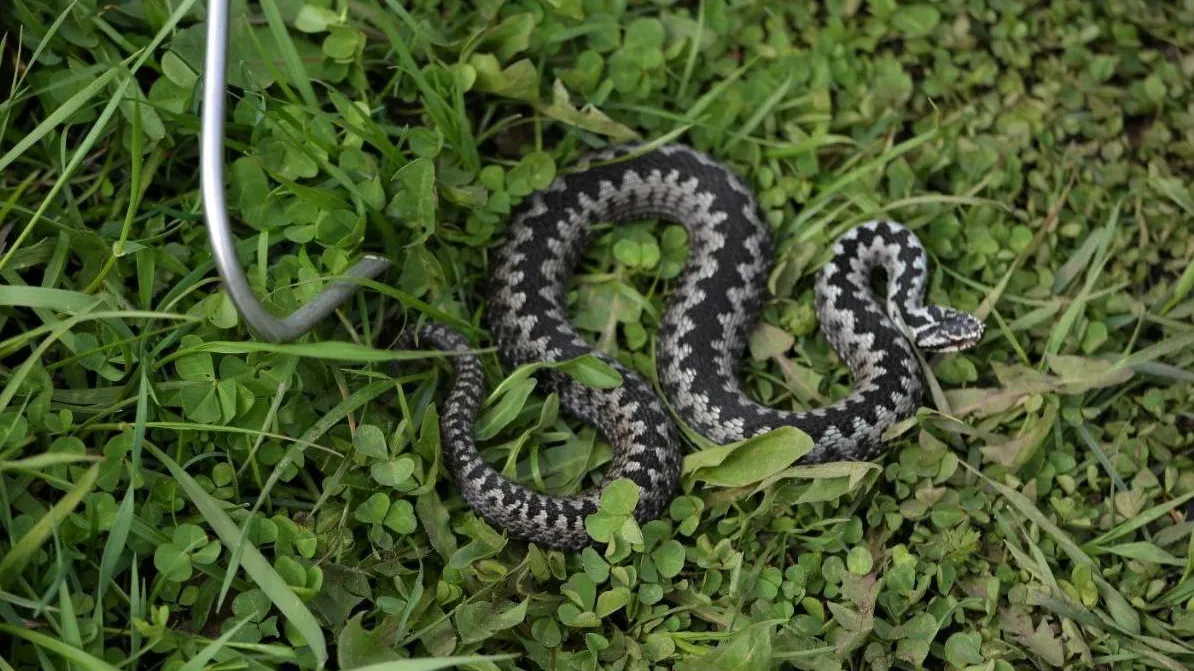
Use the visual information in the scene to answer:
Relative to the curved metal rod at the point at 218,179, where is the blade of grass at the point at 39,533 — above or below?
below

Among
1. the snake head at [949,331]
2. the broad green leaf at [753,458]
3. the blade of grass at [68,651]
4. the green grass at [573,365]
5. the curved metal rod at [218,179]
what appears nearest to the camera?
the blade of grass at [68,651]

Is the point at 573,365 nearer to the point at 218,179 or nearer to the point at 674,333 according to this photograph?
the point at 674,333

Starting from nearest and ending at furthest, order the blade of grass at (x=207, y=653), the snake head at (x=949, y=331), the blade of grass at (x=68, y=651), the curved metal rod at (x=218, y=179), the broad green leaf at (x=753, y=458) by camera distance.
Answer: the blade of grass at (x=68, y=651), the blade of grass at (x=207, y=653), the curved metal rod at (x=218, y=179), the broad green leaf at (x=753, y=458), the snake head at (x=949, y=331)

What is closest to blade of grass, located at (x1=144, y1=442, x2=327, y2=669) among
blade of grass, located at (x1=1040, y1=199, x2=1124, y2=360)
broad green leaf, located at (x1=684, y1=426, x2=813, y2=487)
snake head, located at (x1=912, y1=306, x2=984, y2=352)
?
broad green leaf, located at (x1=684, y1=426, x2=813, y2=487)

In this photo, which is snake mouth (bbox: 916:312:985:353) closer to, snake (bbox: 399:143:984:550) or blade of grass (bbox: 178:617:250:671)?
snake (bbox: 399:143:984:550)

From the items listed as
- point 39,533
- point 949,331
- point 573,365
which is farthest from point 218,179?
point 949,331

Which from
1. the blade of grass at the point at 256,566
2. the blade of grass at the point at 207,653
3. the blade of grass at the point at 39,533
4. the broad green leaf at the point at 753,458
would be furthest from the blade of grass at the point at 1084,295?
the blade of grass at the point at 39,533

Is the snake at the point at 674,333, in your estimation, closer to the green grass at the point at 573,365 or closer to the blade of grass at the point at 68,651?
the green grass at the point at 573,365

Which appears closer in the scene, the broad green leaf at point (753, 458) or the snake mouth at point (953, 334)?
the broad green leaf at point (753, 458)
